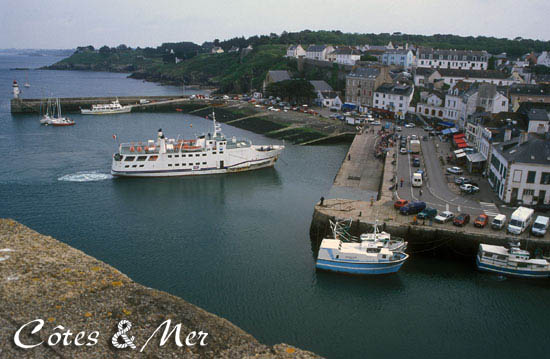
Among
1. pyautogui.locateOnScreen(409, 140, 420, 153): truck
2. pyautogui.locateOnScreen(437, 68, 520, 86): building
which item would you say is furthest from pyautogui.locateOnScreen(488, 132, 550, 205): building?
pyautogui.locateOnScreen(437, 68, 520, 86): building

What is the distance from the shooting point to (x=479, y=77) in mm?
76000

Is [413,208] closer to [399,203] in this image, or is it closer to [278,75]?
[399,203]

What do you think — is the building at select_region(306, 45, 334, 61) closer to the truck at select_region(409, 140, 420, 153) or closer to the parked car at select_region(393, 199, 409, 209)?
the truck at select_region(409, 140, 420, 153)

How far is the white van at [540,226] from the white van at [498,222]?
5.32ft

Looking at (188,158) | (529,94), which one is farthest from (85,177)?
(529,94)

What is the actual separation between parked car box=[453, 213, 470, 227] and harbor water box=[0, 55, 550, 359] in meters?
2.23

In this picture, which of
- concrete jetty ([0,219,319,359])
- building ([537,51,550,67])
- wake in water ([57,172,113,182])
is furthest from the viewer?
building ([537,51,550,67])

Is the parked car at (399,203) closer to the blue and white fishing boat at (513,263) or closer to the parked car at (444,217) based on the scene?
the parked car at (444,217)

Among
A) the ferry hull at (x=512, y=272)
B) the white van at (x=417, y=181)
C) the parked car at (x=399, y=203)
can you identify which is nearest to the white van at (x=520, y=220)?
the ferry hull at (x=512, y=272)

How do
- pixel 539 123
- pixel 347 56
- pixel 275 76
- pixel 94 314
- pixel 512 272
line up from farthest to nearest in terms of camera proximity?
pixel 347 56 → pixel 275 76 → pixel 539 123 → pixel 512 272 → pixel 94 314

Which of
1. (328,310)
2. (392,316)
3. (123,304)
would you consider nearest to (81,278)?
(123,304)

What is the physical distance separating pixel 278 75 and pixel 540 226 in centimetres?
8418

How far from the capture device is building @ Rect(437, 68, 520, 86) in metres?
74.9

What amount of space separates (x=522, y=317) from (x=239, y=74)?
384 feet
